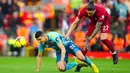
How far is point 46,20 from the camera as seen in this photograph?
25.8 m

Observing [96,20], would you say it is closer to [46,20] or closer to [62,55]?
[62,55]

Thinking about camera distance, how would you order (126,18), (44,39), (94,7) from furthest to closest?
(126,18) < (94,7) < (44,39)

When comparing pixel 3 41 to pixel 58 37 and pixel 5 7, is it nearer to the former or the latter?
pixel 5 7

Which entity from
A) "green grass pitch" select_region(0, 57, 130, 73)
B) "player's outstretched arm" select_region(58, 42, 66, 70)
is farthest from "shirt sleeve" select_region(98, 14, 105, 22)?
"player's outstretched arm" select_region(58, 42, 66, 70)

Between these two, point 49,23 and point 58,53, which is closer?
point 58,53

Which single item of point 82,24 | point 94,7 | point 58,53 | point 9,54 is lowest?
point 9,54

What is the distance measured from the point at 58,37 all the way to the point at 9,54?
42.1ft

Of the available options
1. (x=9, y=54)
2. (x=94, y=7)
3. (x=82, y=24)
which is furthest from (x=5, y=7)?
(x=94, y=7)

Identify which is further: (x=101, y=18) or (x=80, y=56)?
(x=101, y=18)

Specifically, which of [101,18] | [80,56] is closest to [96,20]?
[101,18]

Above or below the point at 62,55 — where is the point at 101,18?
above

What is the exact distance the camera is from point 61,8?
25859mm

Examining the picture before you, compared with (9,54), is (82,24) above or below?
above

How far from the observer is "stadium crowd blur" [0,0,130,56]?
917 inches
